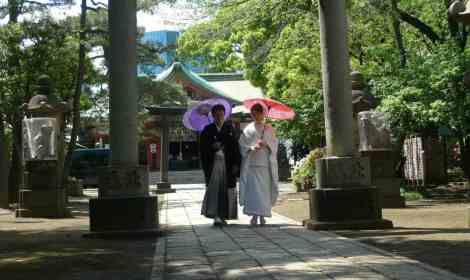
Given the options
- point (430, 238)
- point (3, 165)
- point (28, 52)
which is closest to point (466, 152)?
point (430, 238)

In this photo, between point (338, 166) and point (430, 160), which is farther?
point (430, 160)

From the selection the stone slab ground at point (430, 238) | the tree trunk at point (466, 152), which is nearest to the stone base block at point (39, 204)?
the stone slab ground at point (430, 238)

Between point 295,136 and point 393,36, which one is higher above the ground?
point 393,36

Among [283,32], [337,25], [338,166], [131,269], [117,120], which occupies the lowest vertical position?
[131,269]

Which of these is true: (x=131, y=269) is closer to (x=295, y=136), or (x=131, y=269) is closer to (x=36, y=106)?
(x=36, y=106)

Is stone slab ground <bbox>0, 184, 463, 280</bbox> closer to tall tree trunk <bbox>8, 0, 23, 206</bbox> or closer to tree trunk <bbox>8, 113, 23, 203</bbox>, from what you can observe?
tall tree trunk <bbox>8, 0, 23, 206</bbox>

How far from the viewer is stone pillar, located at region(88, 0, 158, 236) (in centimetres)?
938

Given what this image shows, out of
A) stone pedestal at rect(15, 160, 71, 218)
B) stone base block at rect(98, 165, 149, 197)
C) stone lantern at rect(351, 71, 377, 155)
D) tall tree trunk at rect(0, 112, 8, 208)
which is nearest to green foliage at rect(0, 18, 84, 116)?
tall tree trunk at rect(0, 112, 8, 208)

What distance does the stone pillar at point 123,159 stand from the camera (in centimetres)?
938

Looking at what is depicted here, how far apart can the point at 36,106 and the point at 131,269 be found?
34.1ft

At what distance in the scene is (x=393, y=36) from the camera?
2147 centimetres

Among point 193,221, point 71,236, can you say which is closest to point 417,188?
point 193,221

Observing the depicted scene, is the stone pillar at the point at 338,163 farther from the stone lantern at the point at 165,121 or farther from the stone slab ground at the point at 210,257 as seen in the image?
the stone lantern at the point at 165,121

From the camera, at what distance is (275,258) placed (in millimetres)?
6715
